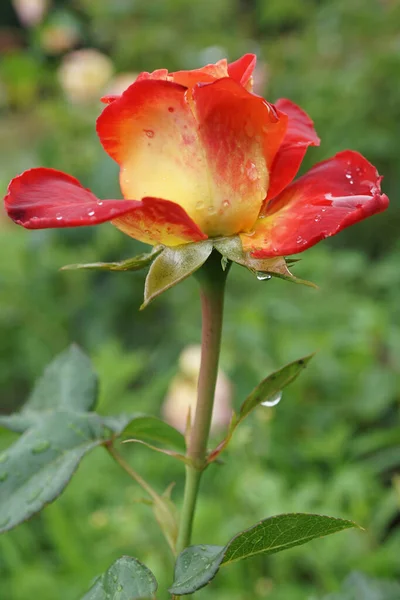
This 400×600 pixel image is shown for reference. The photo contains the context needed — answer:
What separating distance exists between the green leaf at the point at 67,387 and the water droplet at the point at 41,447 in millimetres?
64

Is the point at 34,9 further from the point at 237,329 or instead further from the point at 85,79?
the point at 237,329

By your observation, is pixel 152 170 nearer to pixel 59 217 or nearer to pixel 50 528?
pixel 59 217

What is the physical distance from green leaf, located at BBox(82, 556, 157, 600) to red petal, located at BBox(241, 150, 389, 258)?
0.16 metres

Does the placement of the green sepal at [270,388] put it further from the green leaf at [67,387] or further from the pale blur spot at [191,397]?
the pale blur spot at [191,397]

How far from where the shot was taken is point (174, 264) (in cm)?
36

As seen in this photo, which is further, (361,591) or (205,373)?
(361,591)

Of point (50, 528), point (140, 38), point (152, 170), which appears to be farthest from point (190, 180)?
point (140, 38)

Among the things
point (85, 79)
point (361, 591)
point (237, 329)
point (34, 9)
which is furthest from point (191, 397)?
point (34, 9)

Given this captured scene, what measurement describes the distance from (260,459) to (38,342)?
30.4 inches

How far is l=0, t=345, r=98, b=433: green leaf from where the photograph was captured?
0.48m

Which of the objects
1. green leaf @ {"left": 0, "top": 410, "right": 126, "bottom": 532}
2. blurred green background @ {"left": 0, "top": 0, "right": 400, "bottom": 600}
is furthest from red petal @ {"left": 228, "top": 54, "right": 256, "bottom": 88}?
blurred green background @ {"left": 0, "top": 0, "right": 400, "bottom": 600}

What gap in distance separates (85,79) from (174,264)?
150 cm

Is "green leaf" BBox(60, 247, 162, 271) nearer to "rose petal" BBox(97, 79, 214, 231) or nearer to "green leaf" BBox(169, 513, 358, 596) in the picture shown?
"rose petal" BBox(97, 79, 214, 231)

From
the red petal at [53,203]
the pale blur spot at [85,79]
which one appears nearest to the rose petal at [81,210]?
the red petal at [53,203]
